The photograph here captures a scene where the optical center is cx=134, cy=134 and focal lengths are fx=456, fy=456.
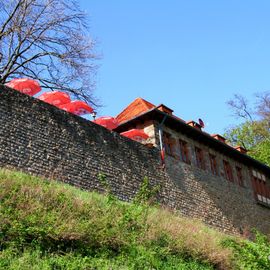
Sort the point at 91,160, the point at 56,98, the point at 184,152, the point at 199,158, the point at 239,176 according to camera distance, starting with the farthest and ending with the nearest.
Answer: the point at 239,176
the point at 199,158
the point at 184,152
the point at 56,98
the point at 91,160

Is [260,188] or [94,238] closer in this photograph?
[94,238]

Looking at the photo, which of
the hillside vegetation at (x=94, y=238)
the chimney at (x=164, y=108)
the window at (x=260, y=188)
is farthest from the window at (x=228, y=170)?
the hillside vegetation at (x=94, y=238)

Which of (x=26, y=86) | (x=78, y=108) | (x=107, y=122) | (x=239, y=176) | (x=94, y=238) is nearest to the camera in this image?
(x=94, y=238)

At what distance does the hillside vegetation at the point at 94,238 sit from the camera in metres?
7.22

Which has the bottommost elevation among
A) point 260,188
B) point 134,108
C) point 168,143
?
point 260,188

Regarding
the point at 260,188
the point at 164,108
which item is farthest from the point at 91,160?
the point at 260,188

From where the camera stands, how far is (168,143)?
18.6 m

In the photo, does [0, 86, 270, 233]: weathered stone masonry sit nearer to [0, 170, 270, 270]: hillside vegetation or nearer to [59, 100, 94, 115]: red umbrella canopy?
[0, 170, 270, 270]: hillside vegetation

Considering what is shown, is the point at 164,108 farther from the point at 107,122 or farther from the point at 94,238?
the point at 94,238

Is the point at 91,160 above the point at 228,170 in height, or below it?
below

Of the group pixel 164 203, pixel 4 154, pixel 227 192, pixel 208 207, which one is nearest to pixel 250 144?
pixel 227 192

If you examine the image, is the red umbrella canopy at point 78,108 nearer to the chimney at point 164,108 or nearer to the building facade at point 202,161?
the building facade at point 202,161

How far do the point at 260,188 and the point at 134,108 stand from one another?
327 inches

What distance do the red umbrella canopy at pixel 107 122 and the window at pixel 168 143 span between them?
2.24m
